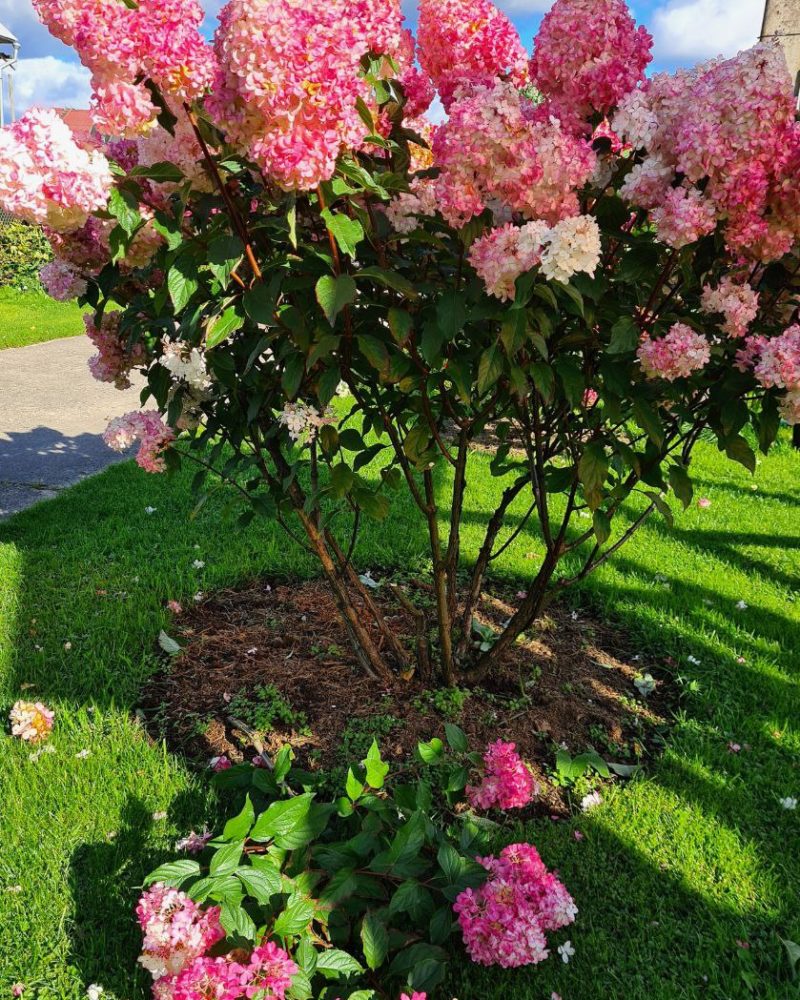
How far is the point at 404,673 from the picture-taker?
109 inches

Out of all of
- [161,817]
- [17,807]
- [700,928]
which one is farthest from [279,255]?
[700,928]

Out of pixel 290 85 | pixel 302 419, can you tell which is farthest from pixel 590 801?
pixel 290 85

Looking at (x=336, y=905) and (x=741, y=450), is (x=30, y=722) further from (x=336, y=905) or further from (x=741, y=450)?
(x=741, y=450)

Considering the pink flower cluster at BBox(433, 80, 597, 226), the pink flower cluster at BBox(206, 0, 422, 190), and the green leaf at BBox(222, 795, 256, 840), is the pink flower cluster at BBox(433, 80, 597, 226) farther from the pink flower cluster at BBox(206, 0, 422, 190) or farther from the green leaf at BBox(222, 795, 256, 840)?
the green leaf at BBox(222, 795, 256, 840)

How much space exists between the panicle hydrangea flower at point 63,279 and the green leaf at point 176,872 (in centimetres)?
133

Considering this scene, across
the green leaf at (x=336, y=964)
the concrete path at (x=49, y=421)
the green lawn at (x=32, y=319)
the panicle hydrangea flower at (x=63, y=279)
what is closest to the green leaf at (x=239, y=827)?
the green leaf at (x=336, y=964)

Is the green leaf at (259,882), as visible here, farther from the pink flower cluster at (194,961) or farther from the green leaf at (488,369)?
the green leaf at (488,369)

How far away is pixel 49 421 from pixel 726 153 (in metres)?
6.04

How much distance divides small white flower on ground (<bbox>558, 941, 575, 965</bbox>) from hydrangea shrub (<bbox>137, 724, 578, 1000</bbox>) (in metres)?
0.04

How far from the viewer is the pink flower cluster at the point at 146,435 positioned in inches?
87.4

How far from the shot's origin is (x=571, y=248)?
4.97 ft

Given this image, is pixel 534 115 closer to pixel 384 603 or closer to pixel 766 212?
pixel 766 212

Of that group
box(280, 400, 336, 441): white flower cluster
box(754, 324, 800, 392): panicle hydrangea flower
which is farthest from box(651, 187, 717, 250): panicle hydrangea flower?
box(280, 400, 336, 441): white flower cluster

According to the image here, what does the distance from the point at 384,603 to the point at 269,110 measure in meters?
2.29
